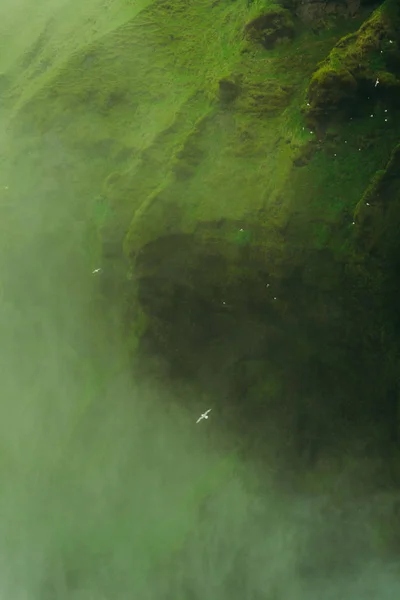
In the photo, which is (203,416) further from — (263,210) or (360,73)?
(360,73)

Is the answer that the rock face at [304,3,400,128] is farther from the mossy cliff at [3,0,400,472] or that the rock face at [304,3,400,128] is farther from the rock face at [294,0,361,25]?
the rock face at [294,0,361,25]

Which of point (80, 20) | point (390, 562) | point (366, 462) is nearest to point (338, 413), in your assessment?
point (366, 462)

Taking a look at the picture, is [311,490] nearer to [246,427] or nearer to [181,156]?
[246,427]

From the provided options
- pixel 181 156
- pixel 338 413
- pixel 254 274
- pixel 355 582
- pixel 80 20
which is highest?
pixel 80 20

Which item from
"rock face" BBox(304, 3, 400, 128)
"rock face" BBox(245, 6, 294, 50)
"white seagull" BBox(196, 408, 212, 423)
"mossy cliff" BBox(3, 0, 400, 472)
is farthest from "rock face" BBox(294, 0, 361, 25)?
"white seagull" BBox(196, 408, 212, 423)

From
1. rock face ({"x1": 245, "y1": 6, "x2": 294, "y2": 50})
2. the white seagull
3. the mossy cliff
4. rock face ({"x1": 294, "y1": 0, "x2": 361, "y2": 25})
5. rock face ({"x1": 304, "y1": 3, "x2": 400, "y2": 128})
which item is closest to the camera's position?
the mossy cliff

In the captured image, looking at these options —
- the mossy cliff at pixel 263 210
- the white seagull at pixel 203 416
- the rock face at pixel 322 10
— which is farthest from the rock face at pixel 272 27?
the white seagull at pixel 203 416

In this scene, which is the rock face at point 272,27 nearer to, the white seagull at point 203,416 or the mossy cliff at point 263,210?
the mossy cliff at point 263,210

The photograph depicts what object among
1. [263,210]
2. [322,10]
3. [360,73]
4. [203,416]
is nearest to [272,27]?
[322,10]

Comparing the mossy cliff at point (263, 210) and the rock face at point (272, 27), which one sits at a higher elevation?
the rock face at point (272, 27)
